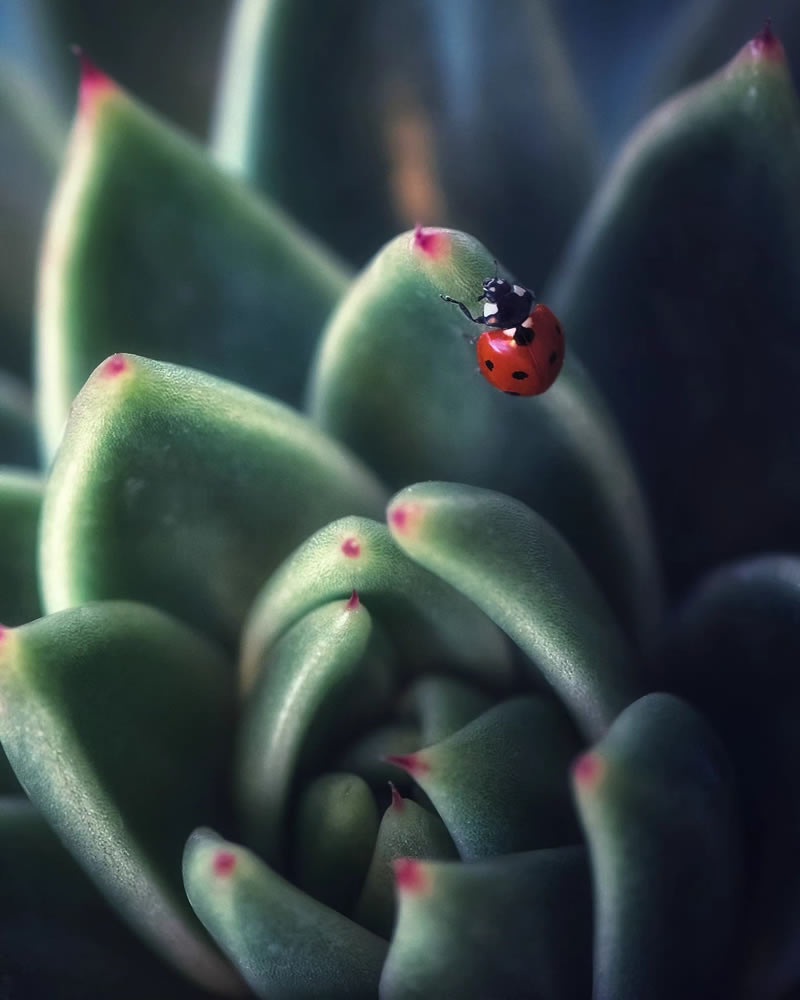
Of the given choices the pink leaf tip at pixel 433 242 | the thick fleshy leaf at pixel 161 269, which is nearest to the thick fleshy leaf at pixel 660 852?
the pink leaf tip at pixel 433 242

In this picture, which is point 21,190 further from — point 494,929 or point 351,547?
point 494,929

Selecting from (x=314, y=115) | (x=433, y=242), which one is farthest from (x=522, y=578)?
(x=314, y=115)

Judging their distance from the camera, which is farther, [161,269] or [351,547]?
[161,269]

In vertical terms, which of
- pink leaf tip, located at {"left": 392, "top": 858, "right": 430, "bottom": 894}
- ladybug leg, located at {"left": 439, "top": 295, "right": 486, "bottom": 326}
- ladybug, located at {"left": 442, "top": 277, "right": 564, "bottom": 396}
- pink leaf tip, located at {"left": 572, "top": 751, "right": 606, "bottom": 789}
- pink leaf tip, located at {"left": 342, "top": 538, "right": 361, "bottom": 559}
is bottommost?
pink leaf tip, located at {"left": 392, "top": 858, "right": 430, "bottom": 894}

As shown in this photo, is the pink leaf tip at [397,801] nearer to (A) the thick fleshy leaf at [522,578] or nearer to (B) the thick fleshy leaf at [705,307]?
(A) the thick fleshy leaf at [522,578]

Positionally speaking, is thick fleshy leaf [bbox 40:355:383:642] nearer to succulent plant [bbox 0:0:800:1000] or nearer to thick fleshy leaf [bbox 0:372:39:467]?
succulent plant [bbox 0:0:800:1000]

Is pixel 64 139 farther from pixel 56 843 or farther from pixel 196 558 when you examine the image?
pixel 56 843

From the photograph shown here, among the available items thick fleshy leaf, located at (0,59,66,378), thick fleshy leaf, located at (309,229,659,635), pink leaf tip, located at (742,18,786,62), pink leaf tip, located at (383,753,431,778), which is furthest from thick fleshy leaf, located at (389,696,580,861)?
thick fleshy leaf, located at (0,59,66,378)
